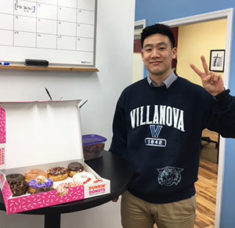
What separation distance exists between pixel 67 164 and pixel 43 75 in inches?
23.1

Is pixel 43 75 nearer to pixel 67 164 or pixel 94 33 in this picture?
pixel 94 33

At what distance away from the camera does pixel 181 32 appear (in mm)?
6109

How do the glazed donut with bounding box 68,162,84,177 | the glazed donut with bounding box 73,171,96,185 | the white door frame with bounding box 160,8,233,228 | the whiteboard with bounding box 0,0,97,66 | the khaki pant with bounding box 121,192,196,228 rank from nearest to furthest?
the glazed donut with bounding box 73,171,96,185
the glazed donut with bounding box 68,162,84,177
the khaki pant with bounding box 121,192,196,228
the whiteboard with bounding box 0,0,97,66
the white door frame with bounding box 160,8,233,228

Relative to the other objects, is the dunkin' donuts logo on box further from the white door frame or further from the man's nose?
the white door frame

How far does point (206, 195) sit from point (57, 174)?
Result: 2.52 m

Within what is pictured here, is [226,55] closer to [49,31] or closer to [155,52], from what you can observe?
[155,52]

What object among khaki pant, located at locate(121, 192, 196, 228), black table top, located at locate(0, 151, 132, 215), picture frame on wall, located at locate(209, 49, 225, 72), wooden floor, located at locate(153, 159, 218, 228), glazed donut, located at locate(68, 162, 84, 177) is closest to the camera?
black table top, located at locate(0, 151, 132, 215)

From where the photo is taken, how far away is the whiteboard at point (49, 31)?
1.55 metres

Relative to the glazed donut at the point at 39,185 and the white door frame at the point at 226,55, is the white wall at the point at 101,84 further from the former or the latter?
the white door frame at the point at 226,55

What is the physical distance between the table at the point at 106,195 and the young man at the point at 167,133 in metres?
0.11

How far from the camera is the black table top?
1.03 metres

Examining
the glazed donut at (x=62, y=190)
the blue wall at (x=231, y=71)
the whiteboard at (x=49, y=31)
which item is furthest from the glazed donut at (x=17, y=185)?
the blue wall at (x=231, y=71)

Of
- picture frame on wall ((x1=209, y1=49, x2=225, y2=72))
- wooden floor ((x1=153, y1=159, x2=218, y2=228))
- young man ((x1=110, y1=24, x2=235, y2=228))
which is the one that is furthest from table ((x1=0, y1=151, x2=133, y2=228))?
picture frame on wall ((x1=209, y1=49, x2=225, y2=72))

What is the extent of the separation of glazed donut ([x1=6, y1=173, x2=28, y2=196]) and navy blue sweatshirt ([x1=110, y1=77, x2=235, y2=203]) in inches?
22.0
